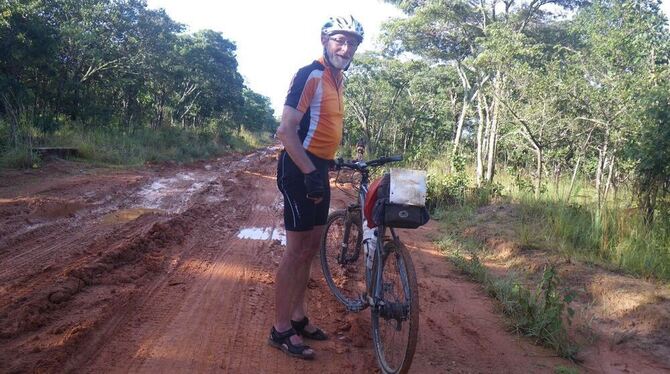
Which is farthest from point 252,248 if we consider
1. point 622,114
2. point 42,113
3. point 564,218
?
point 42,113

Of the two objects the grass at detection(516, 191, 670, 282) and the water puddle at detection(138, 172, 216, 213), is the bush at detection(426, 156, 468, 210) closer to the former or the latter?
the grass at detection(516, 191, 670, 282)

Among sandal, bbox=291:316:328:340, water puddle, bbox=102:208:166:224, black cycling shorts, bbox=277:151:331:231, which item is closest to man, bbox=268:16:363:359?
black cycling shorts, bbox=277:151:331:231

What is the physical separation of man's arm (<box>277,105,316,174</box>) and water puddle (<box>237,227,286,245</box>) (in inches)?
116

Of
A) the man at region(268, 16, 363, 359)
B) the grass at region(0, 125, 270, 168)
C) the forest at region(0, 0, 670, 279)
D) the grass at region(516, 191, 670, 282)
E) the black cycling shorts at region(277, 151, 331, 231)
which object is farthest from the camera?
the grass at region(0, 125, 270, 168)

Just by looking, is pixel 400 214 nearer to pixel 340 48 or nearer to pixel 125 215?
pixel 340 48

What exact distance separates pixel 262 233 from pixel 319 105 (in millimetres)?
3419

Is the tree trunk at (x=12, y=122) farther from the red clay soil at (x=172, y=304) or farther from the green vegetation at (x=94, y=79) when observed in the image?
the red clay soil at (x=172, y=304)

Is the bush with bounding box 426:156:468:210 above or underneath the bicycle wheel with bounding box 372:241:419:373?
above

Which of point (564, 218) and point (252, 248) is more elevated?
point (564, 218)

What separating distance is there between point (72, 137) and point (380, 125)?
17.5 meters

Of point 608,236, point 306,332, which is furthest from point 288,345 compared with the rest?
point 608,236

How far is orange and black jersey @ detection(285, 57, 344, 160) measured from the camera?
2672 mm

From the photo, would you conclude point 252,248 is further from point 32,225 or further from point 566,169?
point 566,169

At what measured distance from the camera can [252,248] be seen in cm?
505
